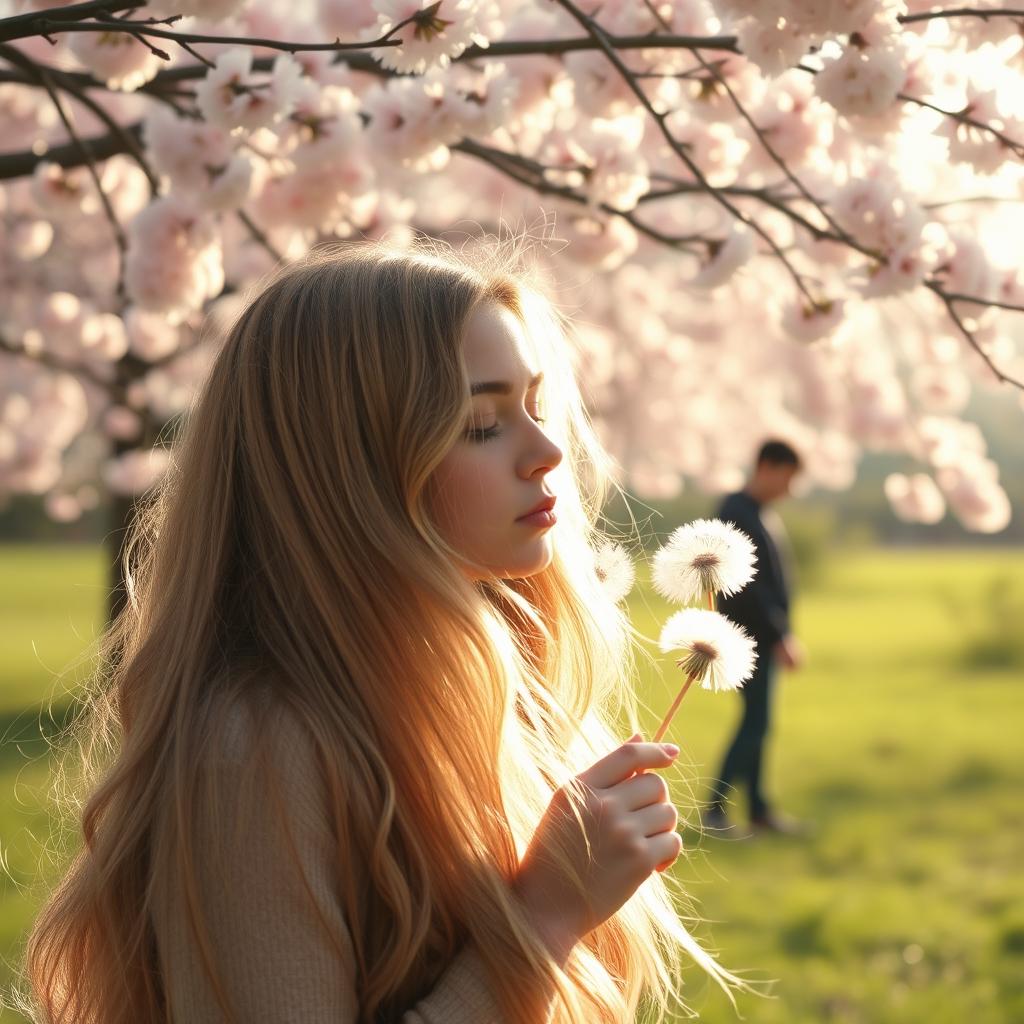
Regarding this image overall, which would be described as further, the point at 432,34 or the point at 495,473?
the point at 432,34

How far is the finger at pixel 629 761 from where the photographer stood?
4.25 feet

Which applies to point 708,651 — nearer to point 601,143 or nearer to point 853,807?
point 601,143

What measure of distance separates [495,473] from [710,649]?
0.31 meters

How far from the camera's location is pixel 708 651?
53.7 inches

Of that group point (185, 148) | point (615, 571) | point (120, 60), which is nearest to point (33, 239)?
point (185, 148)

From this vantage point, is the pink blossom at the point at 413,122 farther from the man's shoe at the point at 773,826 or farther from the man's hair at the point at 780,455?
the man's shoe at the point at 773,826

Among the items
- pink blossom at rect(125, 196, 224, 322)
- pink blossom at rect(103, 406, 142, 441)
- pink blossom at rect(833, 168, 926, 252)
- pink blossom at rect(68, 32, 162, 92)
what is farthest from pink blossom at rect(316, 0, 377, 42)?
pink blossom at rect(103, 406, 142, 441)

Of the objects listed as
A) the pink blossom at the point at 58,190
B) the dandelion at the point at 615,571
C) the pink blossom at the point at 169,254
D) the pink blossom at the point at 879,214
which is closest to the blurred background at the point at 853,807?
the dandelion at the point at 615,571

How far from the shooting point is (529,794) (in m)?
1.41

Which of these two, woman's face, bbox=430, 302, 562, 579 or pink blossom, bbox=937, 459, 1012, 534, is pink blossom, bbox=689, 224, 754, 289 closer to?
woman's face, bbox=430, 302, 562, 579

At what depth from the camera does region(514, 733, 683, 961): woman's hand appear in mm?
1262

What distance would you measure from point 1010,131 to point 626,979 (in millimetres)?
1742

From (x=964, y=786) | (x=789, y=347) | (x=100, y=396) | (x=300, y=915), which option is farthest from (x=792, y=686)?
(x=300, y=915)

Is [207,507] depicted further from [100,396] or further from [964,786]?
[100,396]
